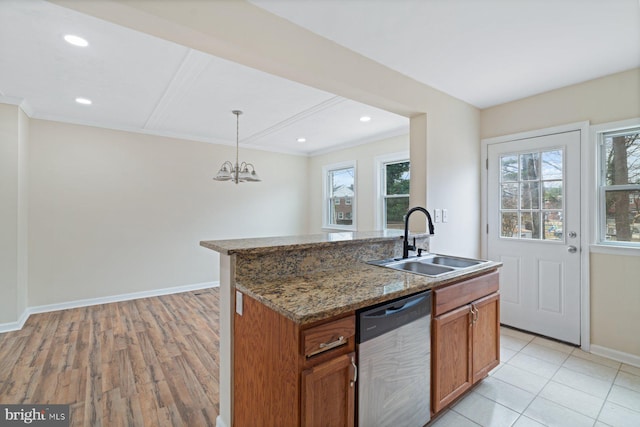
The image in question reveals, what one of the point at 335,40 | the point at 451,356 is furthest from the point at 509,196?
the point at 335,40

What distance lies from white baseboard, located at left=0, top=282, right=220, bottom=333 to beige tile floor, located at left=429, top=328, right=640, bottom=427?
165 inches

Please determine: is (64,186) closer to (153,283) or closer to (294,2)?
(153,283)

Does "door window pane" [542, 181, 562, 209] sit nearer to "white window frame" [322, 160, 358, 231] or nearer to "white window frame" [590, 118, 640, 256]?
"white window frame" [590, 118, 640, 256]

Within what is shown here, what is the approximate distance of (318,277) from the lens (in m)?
1.77

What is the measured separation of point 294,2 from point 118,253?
13.8 feet

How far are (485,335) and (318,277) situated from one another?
136cm

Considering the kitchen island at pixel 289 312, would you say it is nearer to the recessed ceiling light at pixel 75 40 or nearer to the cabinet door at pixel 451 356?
the cabinet door at pixel 451 356

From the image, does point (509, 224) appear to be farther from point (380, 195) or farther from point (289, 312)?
point (289, 312)

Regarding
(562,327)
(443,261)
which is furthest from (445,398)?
(562,327)

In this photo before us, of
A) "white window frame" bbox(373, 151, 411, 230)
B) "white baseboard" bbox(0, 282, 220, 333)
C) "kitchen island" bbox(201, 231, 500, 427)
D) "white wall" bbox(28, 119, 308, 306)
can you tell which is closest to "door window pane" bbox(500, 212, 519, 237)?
"kitchen island" bbox(201, 231, 500, 427)

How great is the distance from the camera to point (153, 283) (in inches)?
179

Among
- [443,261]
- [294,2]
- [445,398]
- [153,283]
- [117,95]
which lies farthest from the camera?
[153,283]

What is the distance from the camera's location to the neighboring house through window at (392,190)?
4.64 metres

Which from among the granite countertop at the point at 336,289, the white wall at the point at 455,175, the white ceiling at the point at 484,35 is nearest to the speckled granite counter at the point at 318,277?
the granite countertop at the point at 336,289
